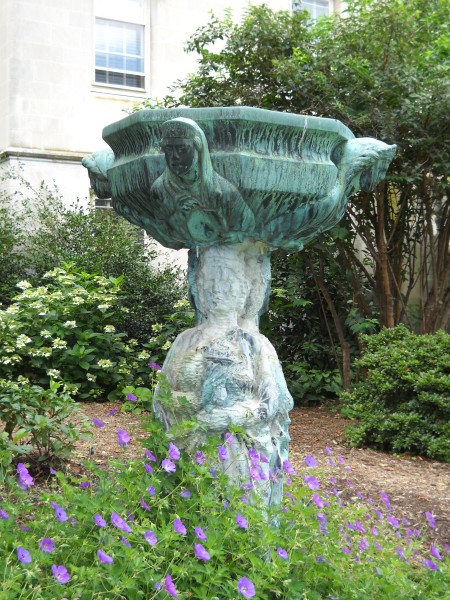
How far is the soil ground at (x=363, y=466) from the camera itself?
478 centimetres

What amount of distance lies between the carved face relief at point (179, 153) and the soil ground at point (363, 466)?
5.37 feet

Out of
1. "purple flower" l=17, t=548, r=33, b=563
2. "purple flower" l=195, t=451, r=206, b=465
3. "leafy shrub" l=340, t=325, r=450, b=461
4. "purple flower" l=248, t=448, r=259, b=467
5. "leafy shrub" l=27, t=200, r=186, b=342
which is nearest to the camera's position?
"purple flower" l=17, t=548, r=33, b=563

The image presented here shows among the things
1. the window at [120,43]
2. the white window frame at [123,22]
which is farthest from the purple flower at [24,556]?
the window at [120,43]

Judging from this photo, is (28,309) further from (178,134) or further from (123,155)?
(178,134)

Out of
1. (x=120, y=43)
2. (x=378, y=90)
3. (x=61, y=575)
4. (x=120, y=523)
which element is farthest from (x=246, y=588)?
(x=120, y=43)

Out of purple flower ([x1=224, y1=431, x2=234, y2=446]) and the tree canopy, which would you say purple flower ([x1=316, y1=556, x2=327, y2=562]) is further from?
the tree canopy

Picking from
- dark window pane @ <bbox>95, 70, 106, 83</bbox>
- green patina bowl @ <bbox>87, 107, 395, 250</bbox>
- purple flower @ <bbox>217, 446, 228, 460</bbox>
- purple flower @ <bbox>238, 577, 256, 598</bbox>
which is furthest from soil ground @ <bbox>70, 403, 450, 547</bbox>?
dark window pane @ <bbox>95, 70, 106, 83</bbox>

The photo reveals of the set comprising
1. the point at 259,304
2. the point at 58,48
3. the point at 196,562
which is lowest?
the point at 196,562

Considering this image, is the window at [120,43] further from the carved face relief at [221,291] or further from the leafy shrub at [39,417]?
the carved face relief at [221,291]

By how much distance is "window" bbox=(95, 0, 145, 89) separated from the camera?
12.3 m

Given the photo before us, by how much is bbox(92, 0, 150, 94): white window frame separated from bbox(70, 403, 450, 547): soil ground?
642 cm

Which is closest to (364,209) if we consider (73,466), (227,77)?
(227,77)

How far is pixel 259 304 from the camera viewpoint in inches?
138

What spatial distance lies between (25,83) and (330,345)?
586 cm
